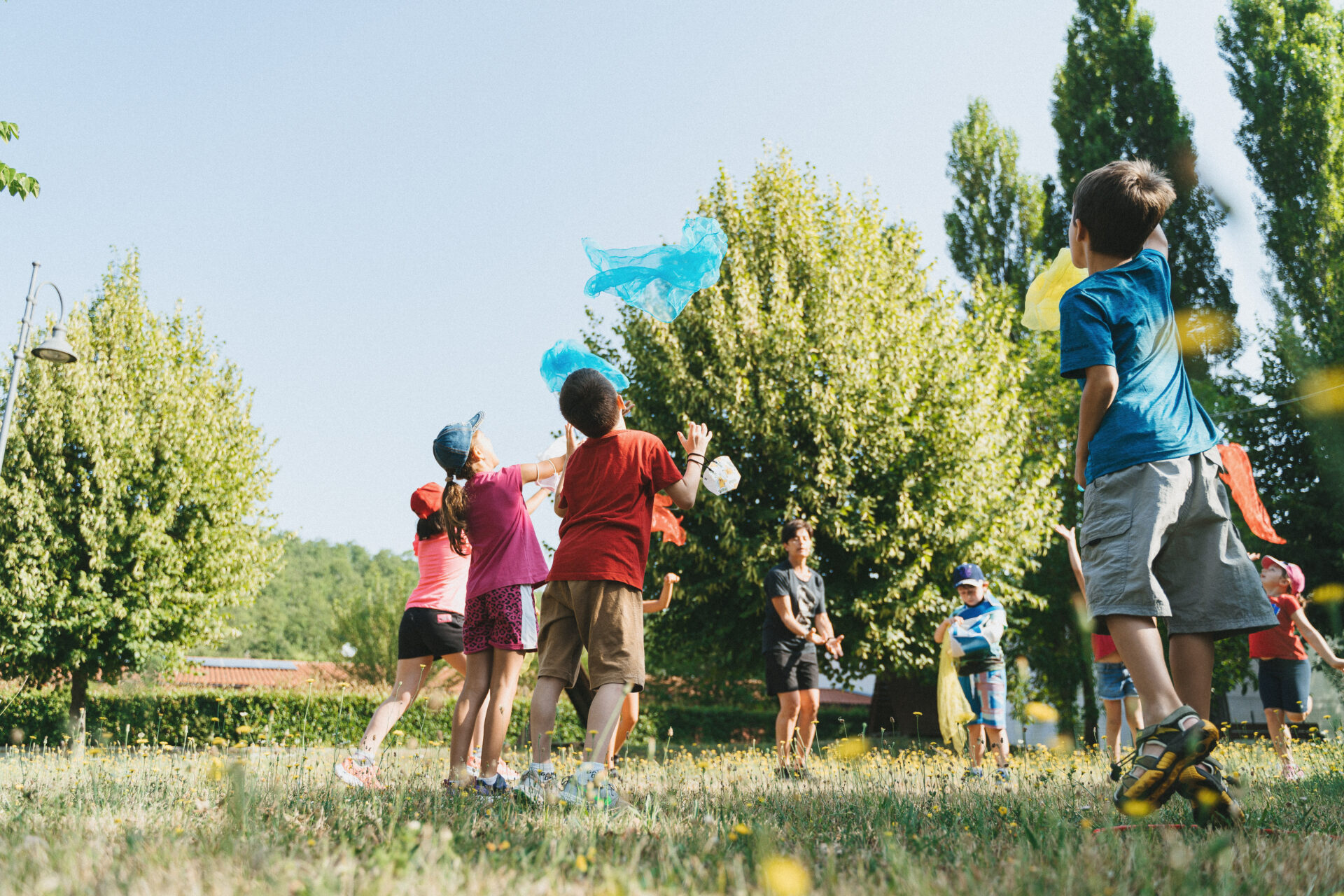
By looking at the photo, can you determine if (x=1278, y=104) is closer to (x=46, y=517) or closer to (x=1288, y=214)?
(x=1288, y=214)

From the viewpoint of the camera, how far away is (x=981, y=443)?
45.5 ft

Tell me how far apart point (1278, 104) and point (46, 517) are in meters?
25.6

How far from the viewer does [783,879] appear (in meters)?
1.55

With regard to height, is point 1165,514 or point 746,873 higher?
point 1165,514

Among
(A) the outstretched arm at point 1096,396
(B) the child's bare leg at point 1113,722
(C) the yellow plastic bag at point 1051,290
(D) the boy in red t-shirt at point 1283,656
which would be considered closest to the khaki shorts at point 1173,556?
(A) the outstretched arm at point 1096,396

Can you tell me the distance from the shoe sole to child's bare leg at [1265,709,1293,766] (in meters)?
4.95

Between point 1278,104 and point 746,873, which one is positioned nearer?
point 746,873

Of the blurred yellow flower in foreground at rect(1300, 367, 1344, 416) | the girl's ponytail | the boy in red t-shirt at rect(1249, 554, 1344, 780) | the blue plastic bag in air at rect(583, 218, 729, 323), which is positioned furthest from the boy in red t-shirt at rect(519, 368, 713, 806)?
the blurred yellow flower in foreground at rect(1300, 367, 1344, 416)

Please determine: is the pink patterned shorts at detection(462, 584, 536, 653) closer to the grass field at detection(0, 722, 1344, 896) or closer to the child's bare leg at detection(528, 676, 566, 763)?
the child's bare leg at detection(528, 676, 566, 763)

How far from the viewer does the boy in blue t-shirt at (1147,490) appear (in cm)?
281

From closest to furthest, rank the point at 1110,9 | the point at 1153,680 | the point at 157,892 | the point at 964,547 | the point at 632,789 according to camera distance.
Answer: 1. the point at 157,892
2. the point at 1153,680
3. the point at 632,789
4. the point at 964,547
5. the point at 1110,9

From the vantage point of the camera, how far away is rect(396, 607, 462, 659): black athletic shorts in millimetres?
5203

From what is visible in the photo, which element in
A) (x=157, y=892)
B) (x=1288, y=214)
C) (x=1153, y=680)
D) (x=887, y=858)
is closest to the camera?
(x=157, y=892)

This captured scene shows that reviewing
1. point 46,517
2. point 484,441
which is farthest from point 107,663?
point 484,441
